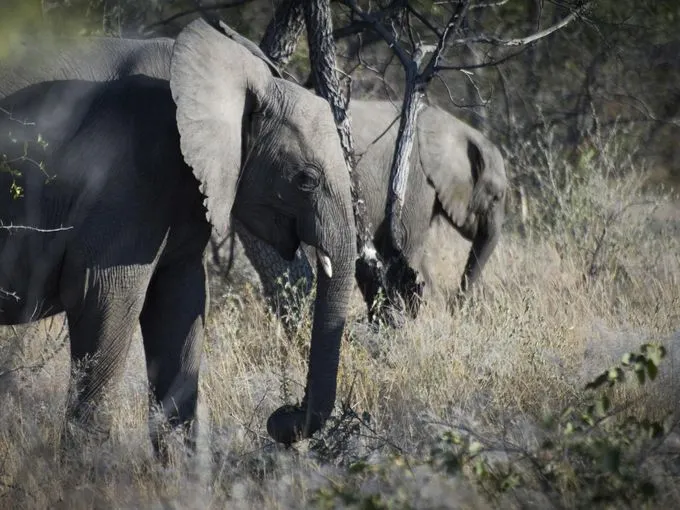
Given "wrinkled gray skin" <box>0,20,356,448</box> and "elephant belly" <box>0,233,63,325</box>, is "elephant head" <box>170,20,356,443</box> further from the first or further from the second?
"elephant belly" <box>0,233,63,325</box>

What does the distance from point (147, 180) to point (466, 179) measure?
583cm

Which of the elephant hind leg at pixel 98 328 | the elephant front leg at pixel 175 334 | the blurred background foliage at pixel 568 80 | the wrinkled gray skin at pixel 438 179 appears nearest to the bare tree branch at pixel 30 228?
the elephant hind leg at pixel 98 328

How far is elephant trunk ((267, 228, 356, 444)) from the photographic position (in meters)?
5.82

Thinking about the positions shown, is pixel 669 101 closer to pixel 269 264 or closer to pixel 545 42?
pixel 545 42

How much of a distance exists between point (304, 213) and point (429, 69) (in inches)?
89.1

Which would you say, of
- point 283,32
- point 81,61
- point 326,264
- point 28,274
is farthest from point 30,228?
point 283,32

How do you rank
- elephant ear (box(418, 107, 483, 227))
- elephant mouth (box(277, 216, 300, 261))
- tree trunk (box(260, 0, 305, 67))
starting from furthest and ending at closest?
elephant ear (box(418, 107, 483, 227)), tree trunk (box(260, 0, 305, 67)), elephant mouth (box(277, 216, 300, 261))

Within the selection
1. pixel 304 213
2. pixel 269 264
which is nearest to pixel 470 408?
pixel 304 213

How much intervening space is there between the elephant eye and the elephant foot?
102 centimetres

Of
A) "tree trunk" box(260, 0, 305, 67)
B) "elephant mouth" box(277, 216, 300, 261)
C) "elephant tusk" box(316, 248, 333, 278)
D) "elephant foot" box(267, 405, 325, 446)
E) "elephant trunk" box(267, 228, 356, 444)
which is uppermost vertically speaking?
"tree trunk" box(260, 0, 305, 67)

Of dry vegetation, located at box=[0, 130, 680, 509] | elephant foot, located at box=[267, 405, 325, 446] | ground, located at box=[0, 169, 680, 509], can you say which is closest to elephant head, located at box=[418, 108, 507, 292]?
dry vegetation, located at box=[0, 130, 680, 509]

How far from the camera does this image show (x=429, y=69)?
26.0ft

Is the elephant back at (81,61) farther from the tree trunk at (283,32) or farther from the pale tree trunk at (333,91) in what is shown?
the tree trunk at (283,32)

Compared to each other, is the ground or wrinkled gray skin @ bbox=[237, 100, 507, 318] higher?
wrinkled gray skin @ bbox=[237, 100, 507, 318]
